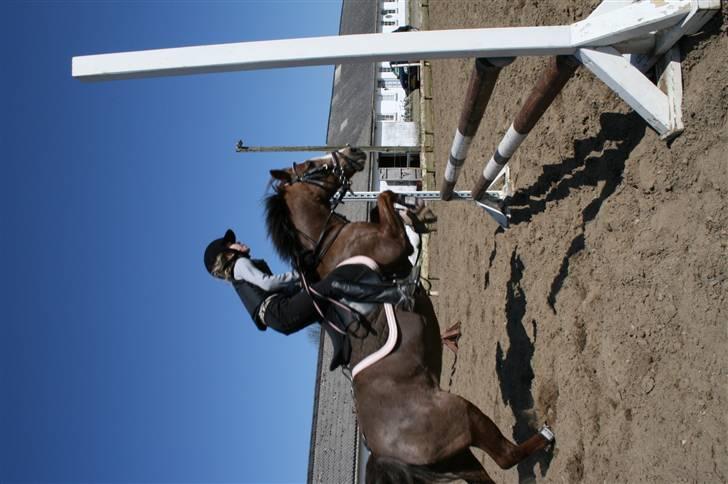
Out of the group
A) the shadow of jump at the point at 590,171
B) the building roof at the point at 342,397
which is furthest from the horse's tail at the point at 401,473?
the building roof at the point at 342,397

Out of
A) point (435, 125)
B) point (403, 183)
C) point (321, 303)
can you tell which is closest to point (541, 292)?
point (321, 303)

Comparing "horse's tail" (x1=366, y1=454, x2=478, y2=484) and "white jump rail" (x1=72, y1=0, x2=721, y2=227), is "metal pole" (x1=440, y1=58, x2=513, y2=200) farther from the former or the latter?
"horse's tail" (x1=366, y1=454, x2=478, y2=484)

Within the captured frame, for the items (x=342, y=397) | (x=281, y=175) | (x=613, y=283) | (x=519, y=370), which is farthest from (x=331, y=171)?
(x=342, y=397)

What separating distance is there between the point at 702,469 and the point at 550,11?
3658 millimetres

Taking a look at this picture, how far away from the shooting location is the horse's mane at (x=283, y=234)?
4.18 m

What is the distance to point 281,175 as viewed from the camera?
4391 mm

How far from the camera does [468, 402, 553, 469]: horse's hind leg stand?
3.62 meters

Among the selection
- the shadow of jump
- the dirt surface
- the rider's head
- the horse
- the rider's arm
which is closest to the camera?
the dirt surface

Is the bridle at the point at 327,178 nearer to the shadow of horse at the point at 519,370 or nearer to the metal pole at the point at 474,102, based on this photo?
the metal pole at the point at 474,102

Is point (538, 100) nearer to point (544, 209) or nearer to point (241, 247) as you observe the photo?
point (544, 209)

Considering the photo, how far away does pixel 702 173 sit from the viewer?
2646 millimetres

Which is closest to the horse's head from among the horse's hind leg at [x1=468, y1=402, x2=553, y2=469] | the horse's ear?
the horse's ear

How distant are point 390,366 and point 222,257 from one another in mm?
1566

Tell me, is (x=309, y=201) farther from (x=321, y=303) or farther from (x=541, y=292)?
(x=541, y=292)
